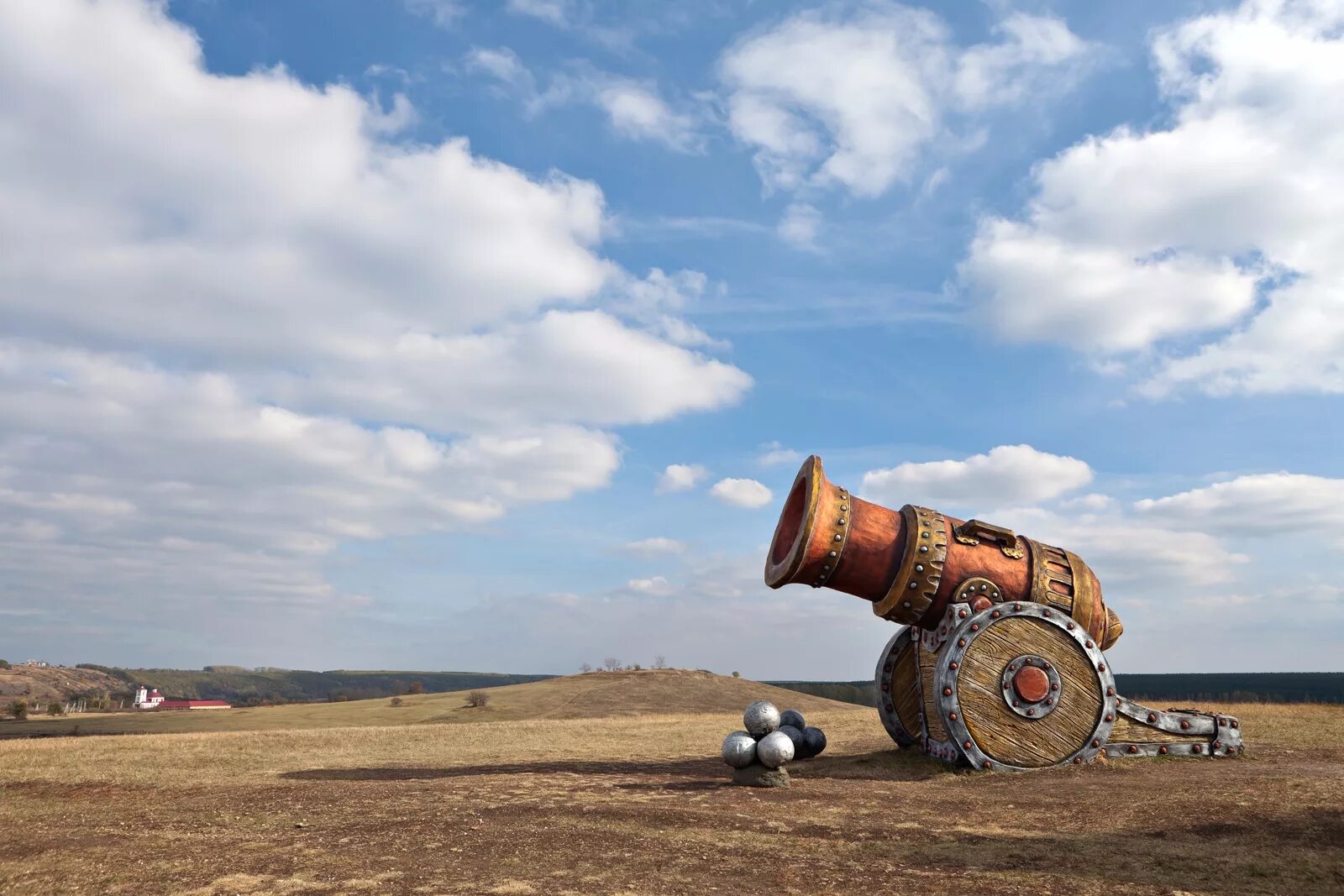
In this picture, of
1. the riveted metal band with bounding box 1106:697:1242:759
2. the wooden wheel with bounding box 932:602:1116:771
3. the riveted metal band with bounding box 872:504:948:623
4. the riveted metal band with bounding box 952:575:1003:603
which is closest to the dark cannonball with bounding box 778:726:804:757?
the riveted metal band with bounding box 872:504:948:623

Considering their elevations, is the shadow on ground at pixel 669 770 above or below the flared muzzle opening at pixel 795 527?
below

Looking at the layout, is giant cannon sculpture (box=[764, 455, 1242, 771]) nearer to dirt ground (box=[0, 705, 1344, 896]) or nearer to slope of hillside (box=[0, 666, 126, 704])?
dirt ground (box=[0, 705, 1344, 896])

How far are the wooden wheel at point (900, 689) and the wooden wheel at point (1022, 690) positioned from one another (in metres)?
2.57

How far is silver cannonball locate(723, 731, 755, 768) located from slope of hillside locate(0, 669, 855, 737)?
24297mm

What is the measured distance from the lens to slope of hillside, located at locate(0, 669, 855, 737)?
38812mm

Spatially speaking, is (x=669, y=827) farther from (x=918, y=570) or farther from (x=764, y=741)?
(x=918, y=570)

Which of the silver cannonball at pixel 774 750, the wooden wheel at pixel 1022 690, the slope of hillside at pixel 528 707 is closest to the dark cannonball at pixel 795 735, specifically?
the silver cannonball at pixel 774 750

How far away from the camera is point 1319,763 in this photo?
13172 millimetres

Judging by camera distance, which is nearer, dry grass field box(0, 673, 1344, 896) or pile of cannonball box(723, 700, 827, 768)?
dry grass field box(0, 673, 1344, 896)

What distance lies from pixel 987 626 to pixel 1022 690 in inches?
41.7

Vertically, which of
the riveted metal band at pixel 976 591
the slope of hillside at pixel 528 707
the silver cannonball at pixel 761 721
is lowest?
the slope of hillside at pixel 528 707

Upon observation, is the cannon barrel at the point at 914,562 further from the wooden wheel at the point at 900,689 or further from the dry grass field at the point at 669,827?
the dry grass field at the point at 669,827

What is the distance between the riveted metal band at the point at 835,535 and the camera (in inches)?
531

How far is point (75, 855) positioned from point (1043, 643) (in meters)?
12.4
